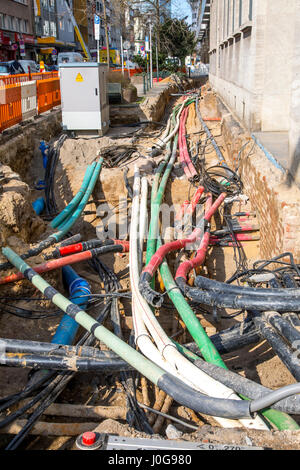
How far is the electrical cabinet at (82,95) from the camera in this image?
11.2 meters

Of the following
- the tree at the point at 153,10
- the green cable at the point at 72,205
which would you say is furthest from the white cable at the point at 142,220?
the tree at the point at 153,10

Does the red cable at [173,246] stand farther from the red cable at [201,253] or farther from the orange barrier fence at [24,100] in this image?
the orange barrier fence at [24,100]

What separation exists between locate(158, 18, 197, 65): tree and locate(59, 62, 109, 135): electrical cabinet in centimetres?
2571

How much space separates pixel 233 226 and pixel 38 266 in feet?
11.4

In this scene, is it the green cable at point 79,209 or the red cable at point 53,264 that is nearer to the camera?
the red cable at point 53,264

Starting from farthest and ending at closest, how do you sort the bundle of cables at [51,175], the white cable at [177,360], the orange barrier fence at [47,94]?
the orange barrier fence at [47,94]
the bundle of cables at [51,175]
the white cable at [177,360]

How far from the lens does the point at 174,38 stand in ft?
120

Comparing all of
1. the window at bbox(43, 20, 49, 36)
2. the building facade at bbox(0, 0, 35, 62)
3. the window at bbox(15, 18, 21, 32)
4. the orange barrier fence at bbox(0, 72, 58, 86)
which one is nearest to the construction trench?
the orange barrier fence at bbox(0, 72, 58, 86)

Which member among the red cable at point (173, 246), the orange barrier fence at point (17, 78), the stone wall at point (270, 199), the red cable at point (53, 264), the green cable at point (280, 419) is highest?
the orange barrier fence at point (17, 78)

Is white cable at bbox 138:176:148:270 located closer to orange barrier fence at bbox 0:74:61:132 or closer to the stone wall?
the stone wall

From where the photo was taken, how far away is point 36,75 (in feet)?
64.1

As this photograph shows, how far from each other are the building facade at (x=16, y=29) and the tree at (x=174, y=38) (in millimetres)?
12390

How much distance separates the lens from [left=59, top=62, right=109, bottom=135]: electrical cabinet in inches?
440

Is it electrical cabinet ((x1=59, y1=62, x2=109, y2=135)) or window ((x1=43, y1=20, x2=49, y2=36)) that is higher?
window ((x1=43, y1=20, x2=49, y2=36))
